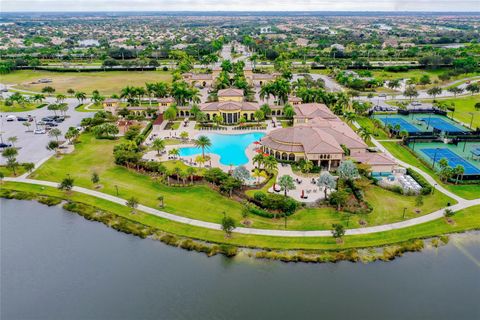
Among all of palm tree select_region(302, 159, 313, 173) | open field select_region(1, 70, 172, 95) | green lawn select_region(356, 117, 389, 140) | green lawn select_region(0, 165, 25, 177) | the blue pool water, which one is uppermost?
open field select_region(1, 70, 172, 95)

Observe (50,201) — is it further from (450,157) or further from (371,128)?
(450,157)

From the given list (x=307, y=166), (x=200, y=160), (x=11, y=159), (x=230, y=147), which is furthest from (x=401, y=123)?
(x=11, y=159)

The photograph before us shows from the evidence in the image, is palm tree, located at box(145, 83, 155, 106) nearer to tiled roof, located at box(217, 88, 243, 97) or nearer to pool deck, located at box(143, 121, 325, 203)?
tiled roof, located at box(217, 88, 243, 97)

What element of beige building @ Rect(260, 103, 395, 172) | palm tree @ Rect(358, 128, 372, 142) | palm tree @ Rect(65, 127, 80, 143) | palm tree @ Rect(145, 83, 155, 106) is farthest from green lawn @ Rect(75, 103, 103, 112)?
palm tree @ Rect(358, 128, 372, 142)

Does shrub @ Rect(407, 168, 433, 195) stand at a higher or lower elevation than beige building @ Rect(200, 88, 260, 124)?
lower

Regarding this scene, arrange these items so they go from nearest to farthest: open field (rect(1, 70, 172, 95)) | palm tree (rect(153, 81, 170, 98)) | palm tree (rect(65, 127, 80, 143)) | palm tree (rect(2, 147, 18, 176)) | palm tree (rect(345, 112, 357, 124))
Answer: palm tree (rect(2, 147, 18, 176)) → palm tree (rect(65, 127, 80, 143)) → palm tree (rect(345, 112, 357, 124)) → palm tree (rect(153, 81, 170, 98)) → open field (rect(1, 70, 172, 95))

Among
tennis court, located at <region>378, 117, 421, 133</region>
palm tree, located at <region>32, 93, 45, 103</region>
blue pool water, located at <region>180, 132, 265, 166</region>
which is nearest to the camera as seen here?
blue pool water, located at <region>180, 132, 265, 166</region>

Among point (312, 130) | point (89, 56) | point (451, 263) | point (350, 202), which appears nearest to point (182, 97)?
point (312, 130)
